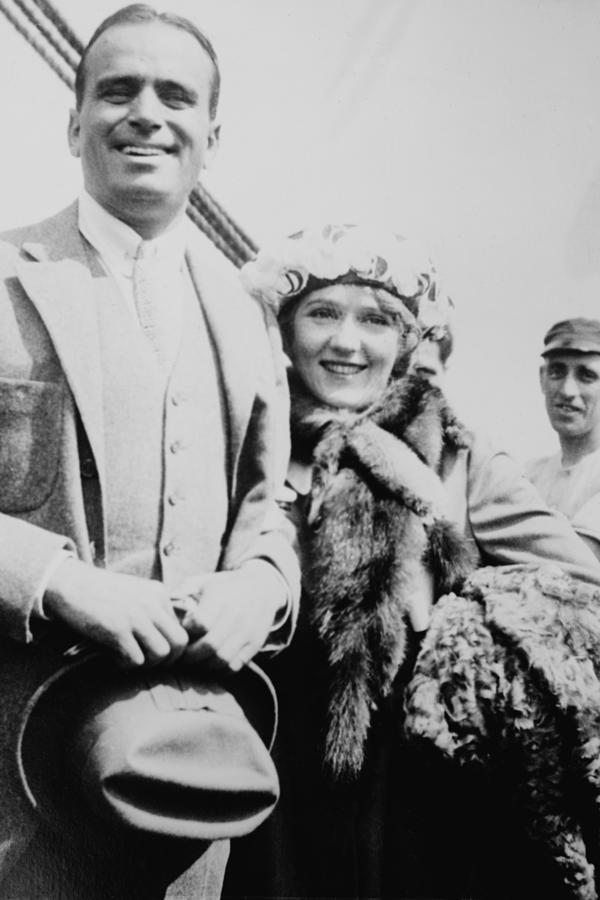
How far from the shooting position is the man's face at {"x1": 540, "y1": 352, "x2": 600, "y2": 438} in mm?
2379

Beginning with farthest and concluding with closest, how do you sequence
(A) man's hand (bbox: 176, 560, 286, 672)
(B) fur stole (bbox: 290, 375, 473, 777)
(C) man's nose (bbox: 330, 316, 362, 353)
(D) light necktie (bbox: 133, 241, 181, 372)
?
(C) man's nose (bbox: 330, 316, 362, 353)
(B) fur stole (bbox: 290, 375, 473, 777)
(D) light necktie (bbox: 133, 241, 181, 372)
(A) man's hand (bbox: 176, 560, 286, 672)

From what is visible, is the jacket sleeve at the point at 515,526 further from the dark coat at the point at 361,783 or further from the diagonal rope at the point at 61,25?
the diagonal rope at the point at 61,25

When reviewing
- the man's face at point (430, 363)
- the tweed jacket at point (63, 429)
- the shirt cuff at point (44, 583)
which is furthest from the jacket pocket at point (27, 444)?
the man's face at point (430, 363)

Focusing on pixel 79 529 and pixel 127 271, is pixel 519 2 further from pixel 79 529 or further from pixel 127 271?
pixel 79 529

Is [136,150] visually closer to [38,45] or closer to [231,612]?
[38,45]

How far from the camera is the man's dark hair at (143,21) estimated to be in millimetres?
1895

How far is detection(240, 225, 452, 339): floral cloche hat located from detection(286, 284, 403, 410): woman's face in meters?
0.03

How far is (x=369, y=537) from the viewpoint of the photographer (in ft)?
6.66

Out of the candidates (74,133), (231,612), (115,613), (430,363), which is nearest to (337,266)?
(430,363)

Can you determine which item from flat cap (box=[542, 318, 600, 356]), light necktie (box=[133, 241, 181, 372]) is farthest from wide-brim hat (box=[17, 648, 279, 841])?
flat cap (box=[542, 318, 600, 356])

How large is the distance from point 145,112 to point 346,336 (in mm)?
547

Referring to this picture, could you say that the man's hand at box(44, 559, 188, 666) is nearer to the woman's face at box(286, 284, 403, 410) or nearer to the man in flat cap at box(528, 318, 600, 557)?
the woman's face at box(286, 284, 403, 410)

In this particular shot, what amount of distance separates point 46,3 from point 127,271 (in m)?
0.53

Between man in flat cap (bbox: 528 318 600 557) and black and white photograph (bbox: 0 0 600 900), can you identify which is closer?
black and white photograph (bbox: 0 0 600 900)
